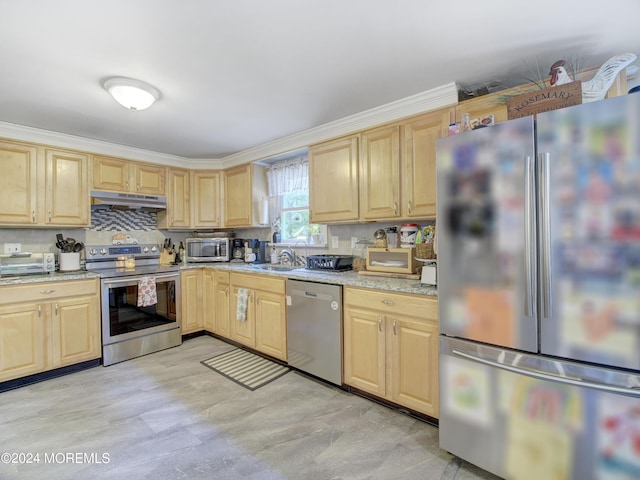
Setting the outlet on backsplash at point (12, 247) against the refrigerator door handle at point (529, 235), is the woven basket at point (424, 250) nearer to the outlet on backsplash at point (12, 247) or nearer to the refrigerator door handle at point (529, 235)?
the refrigerator door handle at point (529, 235)

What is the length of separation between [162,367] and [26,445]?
3.64 feet

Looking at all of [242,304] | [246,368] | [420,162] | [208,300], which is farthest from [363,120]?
[208,300]

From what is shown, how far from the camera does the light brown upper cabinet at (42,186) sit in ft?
9.07

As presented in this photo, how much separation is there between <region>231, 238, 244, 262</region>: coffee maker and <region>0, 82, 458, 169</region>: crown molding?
3.41 ft

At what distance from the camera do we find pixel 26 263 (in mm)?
2895

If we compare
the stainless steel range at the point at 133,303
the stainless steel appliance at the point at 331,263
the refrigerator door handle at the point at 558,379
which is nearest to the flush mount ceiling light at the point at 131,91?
the stainless steel range at the point at 133,303

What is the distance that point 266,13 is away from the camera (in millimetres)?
1448

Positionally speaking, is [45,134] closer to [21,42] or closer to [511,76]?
[21,42]

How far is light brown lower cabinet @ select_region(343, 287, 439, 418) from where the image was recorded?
1930 mm

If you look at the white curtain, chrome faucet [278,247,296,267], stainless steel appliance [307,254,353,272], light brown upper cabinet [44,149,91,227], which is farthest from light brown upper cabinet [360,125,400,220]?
light brown upper cabinet [44,149,91,227]

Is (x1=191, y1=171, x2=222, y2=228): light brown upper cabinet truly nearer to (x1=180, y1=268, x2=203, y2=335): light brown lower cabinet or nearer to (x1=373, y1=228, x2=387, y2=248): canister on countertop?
(x1=180, y1=268, x2=203, y2=335): light brown lower cabinet

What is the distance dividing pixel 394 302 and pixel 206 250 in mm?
2787

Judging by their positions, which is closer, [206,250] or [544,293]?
[544,293]

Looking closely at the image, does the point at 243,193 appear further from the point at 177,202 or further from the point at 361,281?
the point at 361,281
